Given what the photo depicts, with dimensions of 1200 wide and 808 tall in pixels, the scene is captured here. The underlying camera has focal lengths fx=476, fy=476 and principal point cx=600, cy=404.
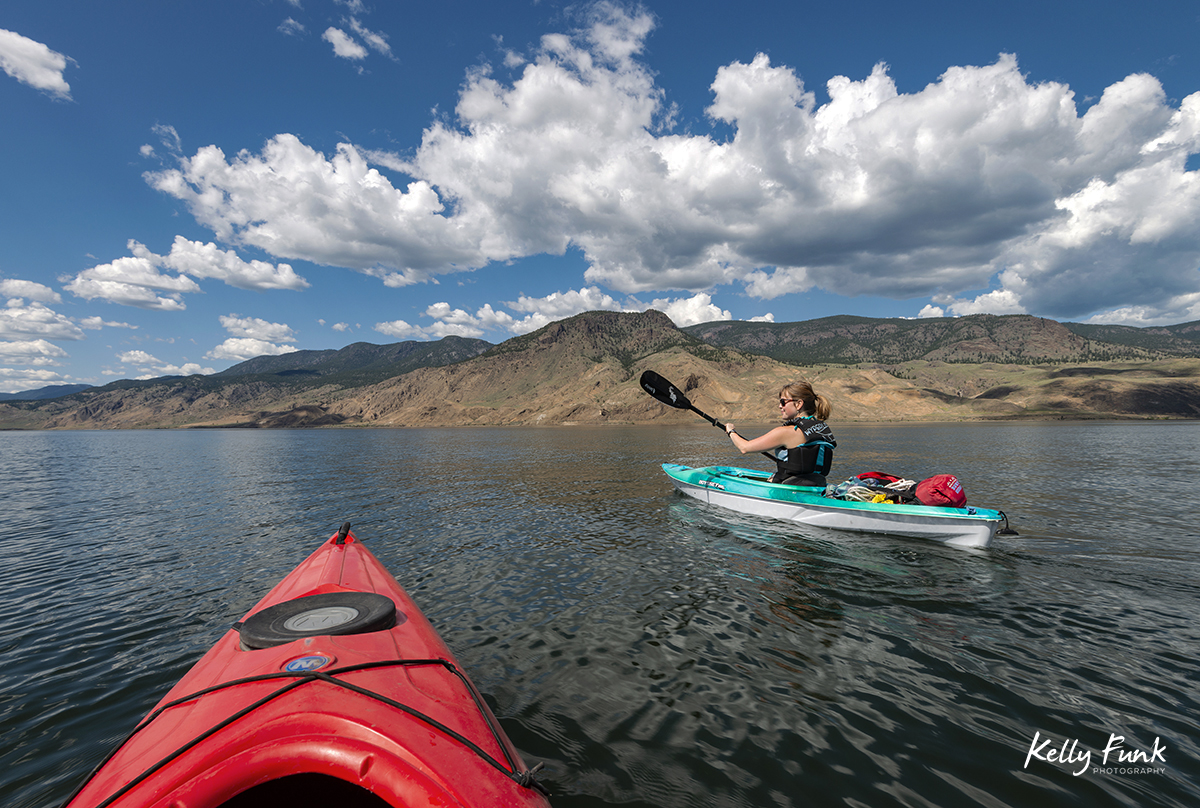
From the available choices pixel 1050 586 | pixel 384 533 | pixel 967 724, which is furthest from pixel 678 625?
pixel 384 533

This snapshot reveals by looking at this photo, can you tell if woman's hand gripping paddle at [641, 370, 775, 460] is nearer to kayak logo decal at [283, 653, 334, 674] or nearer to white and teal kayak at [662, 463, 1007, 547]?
white and teal kayak at [662, 463, 1007, 547]

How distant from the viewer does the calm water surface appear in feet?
14.8

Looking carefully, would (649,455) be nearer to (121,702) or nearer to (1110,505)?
(1110,505)

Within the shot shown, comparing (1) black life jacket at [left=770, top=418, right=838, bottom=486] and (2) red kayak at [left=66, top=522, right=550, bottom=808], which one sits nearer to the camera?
(2) red kayak at [left=66, top=522, right=550, bottom=808]

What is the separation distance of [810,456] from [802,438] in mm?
995

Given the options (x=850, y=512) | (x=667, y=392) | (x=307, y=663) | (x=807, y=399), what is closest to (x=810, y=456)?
(x=850, y=512)

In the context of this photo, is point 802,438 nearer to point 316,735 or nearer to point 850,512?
point 850,512

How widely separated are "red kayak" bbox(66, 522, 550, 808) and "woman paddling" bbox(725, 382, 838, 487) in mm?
9323

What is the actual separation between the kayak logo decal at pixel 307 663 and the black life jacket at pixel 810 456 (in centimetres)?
1143

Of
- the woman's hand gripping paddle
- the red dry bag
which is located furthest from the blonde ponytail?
the woman's hand gripping paddle

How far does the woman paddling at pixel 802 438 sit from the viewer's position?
475 inches

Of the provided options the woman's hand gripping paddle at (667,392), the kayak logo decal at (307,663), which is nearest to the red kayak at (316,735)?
the kayak logo decal at (307,663)

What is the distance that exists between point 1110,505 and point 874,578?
13474mm

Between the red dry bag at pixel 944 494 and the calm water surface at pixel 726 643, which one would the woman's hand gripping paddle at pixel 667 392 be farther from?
the red dry bag at pixel 944 494
